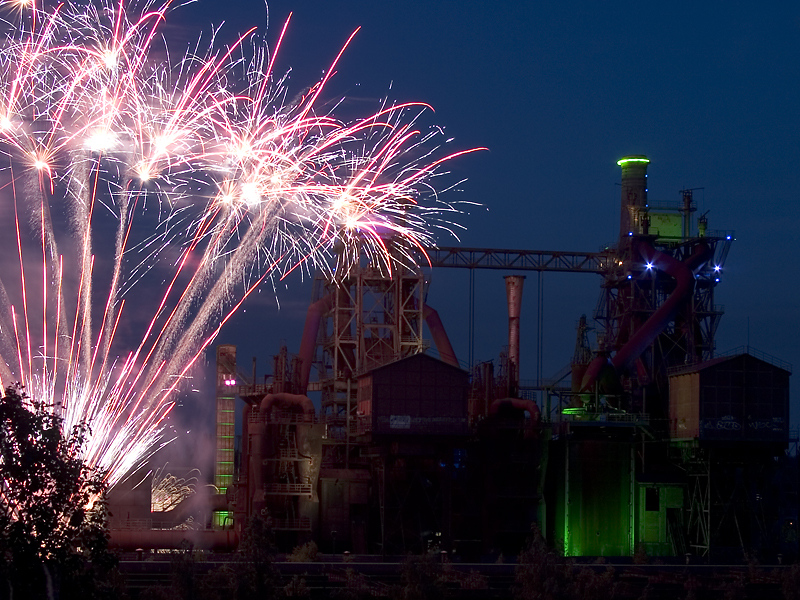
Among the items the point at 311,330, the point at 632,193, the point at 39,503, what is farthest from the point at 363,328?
the point at 39,503

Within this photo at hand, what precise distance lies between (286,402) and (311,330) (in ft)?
24.2

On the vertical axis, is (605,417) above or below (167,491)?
above

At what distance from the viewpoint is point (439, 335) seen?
7006 centimetres

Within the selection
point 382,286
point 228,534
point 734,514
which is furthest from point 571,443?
point 228,534

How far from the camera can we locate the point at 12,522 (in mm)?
22766

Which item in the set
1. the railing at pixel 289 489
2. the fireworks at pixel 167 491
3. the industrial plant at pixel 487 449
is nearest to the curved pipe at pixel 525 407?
the industrial plant at pixel 487 449

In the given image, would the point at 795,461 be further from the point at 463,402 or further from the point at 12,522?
the point at 12,522

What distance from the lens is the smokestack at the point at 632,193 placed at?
75.4 metres

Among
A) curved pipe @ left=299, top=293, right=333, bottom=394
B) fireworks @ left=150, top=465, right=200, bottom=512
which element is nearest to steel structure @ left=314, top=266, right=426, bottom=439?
curved pipe @ left=299, top=293, right=333, bottom=394

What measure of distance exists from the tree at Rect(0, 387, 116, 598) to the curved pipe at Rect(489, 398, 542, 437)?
4090 centimetres

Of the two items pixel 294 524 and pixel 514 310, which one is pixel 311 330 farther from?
pixel 294 524

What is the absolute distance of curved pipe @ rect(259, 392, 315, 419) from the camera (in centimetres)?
6169

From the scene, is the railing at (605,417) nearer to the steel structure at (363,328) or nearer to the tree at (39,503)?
the steel structure at (363,328)

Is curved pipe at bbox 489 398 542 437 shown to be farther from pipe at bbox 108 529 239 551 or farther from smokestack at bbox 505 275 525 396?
pipe at bbox 108 529 239 551
